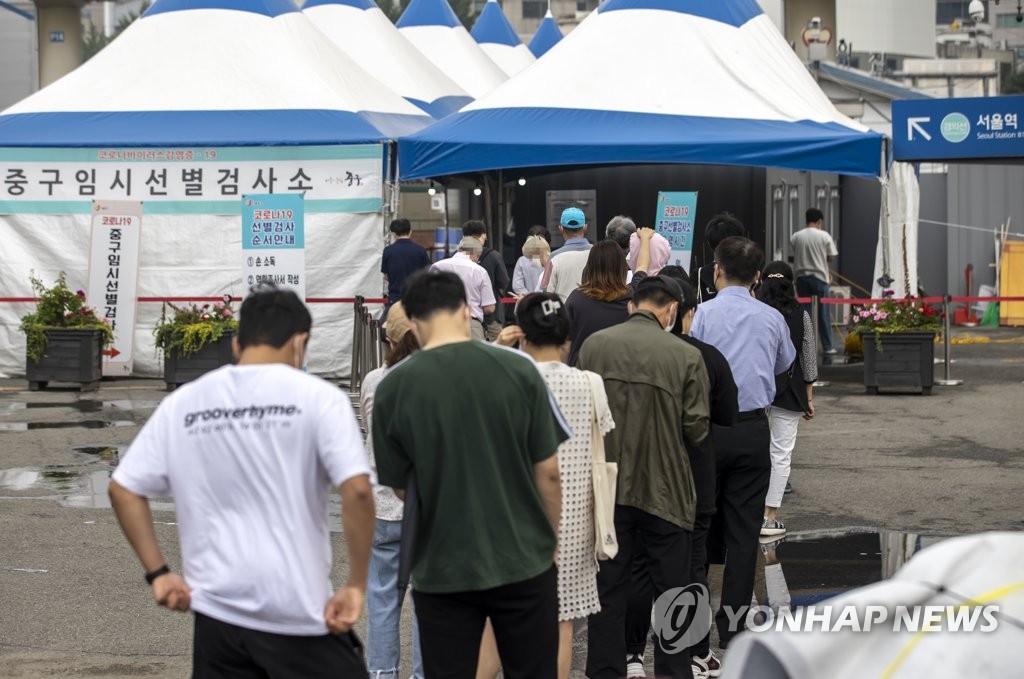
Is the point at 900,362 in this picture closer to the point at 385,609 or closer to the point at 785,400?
the point at 785,400

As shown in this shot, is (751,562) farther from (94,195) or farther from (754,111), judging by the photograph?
(94,195)

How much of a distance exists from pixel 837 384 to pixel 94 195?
894 cm

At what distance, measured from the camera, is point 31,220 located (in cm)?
1795

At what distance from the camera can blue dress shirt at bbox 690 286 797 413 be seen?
23.3 ft

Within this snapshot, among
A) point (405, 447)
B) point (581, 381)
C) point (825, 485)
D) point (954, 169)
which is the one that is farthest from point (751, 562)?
point (954, 169)

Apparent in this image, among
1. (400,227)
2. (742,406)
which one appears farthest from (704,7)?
(742,406)

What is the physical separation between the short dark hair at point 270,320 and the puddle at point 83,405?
1120 cm

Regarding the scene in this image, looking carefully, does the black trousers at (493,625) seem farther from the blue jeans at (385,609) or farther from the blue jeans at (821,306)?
the blue jeans at (821,306)

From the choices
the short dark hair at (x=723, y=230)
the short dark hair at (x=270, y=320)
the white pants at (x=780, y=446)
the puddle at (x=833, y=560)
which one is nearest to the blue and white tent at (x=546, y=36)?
the white pants at (x=780, y=446)

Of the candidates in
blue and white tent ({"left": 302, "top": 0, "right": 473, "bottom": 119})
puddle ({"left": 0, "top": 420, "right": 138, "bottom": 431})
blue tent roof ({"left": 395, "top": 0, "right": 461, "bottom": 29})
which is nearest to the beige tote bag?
puddle ({"left": 0, "top": 420, "right": 138, "bottom": 431})

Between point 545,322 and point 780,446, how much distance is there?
158 inches

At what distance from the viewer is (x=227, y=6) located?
62.8 ft

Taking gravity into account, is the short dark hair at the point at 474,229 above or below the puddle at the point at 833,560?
above

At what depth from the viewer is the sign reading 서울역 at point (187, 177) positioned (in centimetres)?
1748
